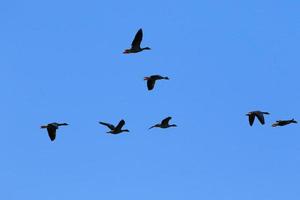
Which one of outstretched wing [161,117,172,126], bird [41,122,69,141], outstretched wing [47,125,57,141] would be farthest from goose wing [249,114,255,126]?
outstretched wing [47,125,57,141]

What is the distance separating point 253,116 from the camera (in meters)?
74.2

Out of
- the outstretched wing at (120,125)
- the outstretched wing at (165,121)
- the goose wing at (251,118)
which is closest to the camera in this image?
the goose wing at (251,118)

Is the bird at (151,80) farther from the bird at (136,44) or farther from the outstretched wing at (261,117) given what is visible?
the outstretched wing at (261,117)

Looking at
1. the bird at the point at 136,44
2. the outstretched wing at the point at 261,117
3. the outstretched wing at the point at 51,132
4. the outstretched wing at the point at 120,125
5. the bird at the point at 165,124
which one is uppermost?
the bird at the point at 136,44

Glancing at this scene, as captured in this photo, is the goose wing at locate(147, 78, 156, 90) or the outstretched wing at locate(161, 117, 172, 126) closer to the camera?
the goose wing at locate(147, 78, 156, 90)

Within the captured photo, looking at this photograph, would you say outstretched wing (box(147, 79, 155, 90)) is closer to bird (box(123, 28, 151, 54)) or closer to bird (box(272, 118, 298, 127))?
bird (box(123, 28, 151, 54))

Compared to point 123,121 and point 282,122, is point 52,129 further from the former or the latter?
point 282,122

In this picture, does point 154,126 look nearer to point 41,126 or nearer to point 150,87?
point 150,87

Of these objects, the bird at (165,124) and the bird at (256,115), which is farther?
the bird at (165,124)

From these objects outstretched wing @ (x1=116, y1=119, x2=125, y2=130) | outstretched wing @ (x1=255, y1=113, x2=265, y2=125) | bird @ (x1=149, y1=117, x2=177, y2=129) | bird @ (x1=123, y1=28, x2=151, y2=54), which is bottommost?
outstretched wing @ (x1=255, y1=113, x2=265, y2=125)

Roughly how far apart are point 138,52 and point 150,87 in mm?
2508

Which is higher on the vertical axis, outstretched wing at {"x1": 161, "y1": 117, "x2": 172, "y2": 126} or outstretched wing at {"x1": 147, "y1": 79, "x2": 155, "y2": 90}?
outstretched wing at {"x1": 147, "y1": 79, "x2": 155, "y2": 90}

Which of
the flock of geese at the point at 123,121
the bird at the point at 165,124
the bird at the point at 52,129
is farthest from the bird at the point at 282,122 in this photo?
the bird at the point at 52,129

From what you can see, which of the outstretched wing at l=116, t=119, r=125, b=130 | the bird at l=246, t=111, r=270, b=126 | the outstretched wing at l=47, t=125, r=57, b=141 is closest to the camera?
the outstretched wing at l=47, t=125, r=57, b=141
